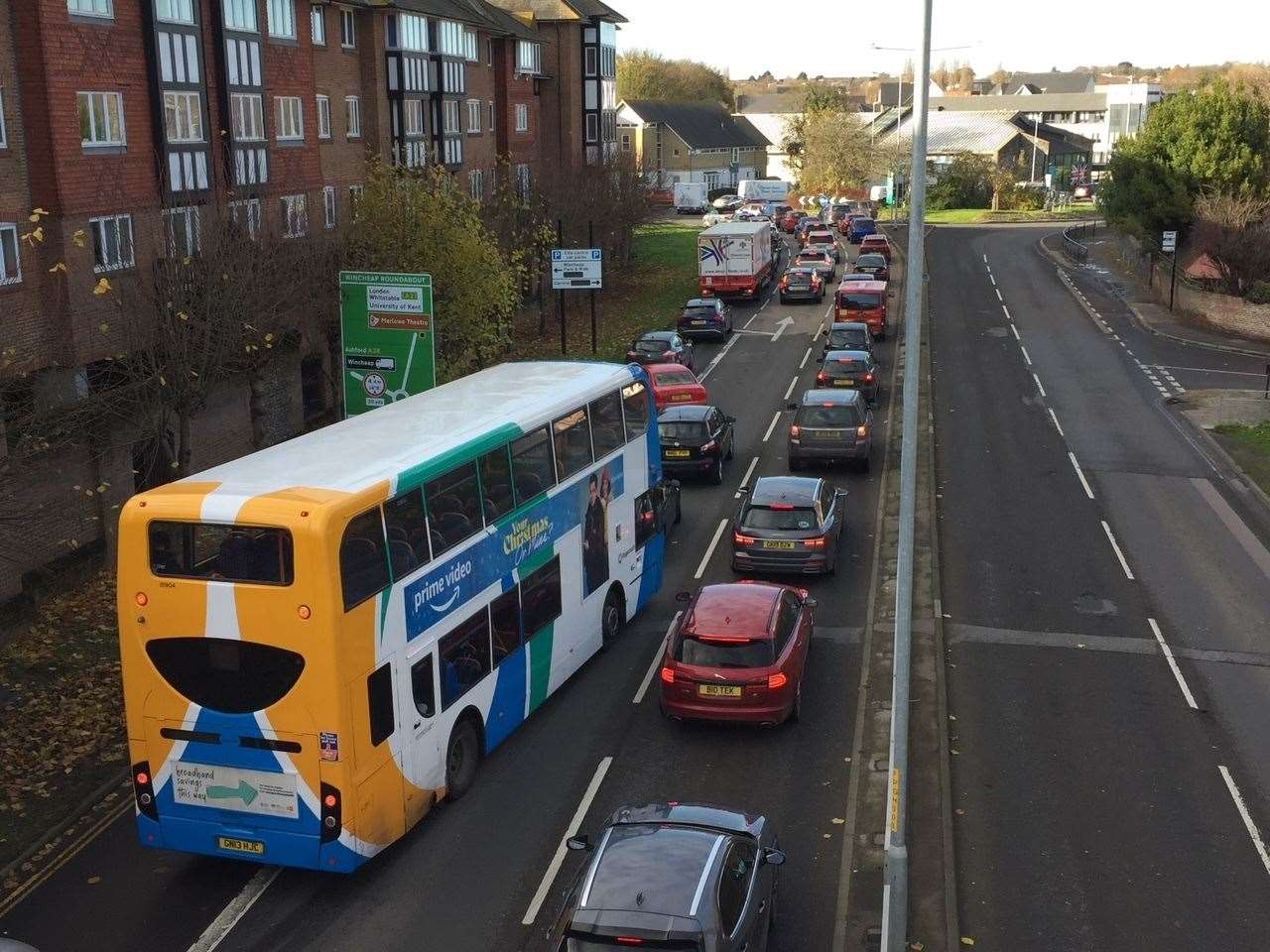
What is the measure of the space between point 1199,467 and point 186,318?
2232 centimetres

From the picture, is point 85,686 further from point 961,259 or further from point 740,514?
point 961,259

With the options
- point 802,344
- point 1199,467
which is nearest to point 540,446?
point 1199,467

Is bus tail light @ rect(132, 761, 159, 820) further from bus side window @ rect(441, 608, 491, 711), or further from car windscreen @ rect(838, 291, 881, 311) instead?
car windscreen @ rect(838, 291, 881, 311)

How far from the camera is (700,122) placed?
5059 inches

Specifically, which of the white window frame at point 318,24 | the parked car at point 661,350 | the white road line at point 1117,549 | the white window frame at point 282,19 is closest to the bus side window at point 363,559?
the white road line at point 1117,549

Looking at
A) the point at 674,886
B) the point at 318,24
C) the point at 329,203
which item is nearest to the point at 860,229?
the point at 318,24

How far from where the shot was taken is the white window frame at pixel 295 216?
27.7 m

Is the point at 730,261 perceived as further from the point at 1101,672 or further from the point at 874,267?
the point at 1101,672

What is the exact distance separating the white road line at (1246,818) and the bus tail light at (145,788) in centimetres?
1078

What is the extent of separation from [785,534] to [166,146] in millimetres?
14659

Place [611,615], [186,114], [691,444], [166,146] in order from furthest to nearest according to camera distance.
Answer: [691,444]
[186,114]
[166,146]
[611,615]

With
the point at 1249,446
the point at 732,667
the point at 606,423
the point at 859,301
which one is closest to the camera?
the point at 732,667

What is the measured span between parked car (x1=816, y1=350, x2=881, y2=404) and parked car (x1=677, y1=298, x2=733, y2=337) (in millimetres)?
11517

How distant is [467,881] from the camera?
1243cm
